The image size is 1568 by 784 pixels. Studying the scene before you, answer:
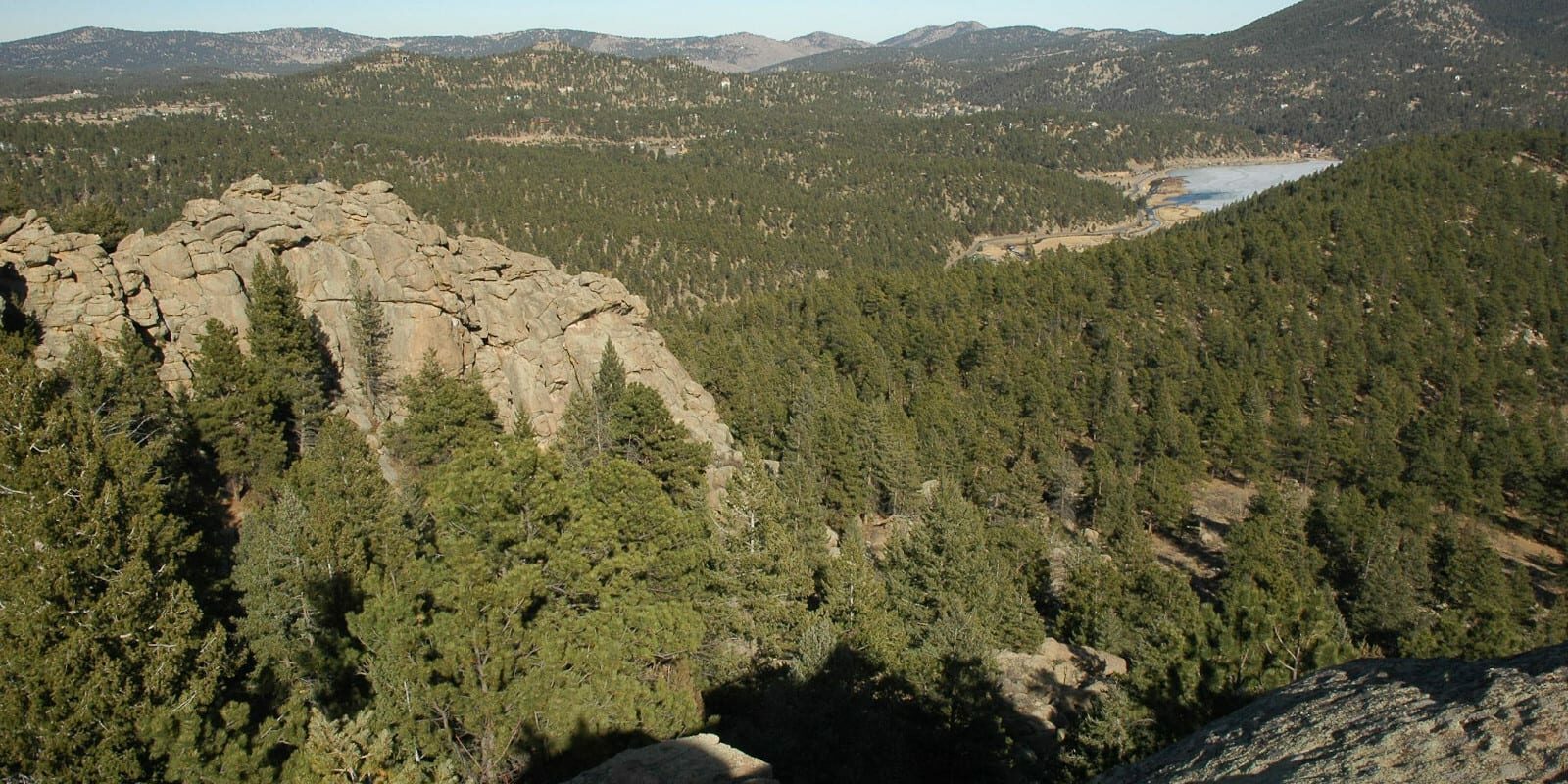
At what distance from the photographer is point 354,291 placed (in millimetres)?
46938

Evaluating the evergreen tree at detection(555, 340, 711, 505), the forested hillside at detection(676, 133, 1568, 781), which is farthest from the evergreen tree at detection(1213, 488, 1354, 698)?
the evergreen tree at detection(555, 340, 711, 505)

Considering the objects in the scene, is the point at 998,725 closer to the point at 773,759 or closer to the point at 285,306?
the point at 773,759

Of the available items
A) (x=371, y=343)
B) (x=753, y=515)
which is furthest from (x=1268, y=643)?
(x=371, y=343)

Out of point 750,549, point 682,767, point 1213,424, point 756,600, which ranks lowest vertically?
point 1213,424

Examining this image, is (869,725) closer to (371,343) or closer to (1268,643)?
(1268,643)

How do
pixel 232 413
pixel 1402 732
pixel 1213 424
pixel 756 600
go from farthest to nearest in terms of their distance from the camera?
pixel 1213 424 → pixel 232 413 → pixel 756 600 → pixel 1402 732

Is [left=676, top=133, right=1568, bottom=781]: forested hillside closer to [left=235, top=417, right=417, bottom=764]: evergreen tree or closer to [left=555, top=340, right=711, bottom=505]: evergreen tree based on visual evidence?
[left=555, top=340, right=711, bottom=505]: evergreen tree

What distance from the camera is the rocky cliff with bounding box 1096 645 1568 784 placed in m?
6.02

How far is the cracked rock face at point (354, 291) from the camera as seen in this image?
3978 cm

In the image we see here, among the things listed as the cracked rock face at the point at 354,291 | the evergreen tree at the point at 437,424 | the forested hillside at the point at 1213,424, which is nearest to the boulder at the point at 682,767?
the forested hillside at the point at 1213,424

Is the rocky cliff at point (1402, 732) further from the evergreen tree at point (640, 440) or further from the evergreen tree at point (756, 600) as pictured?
the evergreen tree at point (640, 440)

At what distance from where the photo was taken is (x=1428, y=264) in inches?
4513

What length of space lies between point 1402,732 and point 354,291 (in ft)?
165

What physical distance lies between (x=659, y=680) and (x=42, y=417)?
14370 mm
